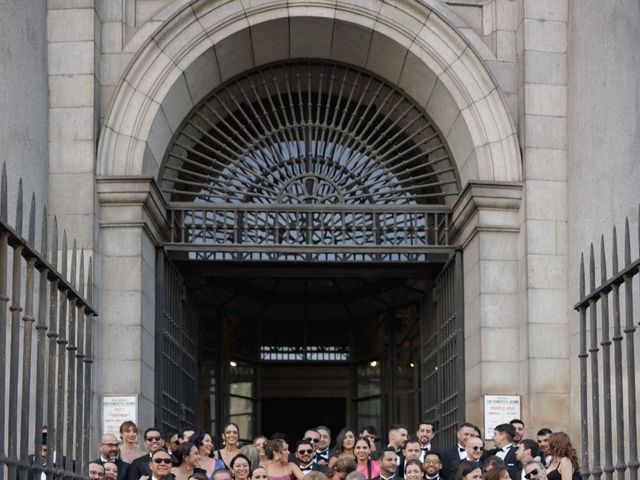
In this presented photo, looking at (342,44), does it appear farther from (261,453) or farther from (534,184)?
(261,453)

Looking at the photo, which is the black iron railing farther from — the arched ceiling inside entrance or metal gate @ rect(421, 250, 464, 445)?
the arched ceiling inside entrance

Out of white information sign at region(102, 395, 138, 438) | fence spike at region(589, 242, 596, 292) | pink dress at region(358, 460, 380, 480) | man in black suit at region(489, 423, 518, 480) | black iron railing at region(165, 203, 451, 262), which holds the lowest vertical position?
pink dress at region(358, 460, 380, 480)

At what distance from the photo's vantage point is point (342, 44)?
57.3ft

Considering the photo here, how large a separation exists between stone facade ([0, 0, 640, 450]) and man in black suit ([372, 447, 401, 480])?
12.9 ft

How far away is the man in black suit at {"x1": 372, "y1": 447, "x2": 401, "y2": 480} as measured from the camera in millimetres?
12039

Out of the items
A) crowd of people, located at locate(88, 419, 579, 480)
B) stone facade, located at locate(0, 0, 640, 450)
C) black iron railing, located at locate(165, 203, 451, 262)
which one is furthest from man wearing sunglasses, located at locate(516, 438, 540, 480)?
black iron railing, located at locate(165, 203, 451, 262)

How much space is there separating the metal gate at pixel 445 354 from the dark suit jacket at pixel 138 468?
5.14 metres

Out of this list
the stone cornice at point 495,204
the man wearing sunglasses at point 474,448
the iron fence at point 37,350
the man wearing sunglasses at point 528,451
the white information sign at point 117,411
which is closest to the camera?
the iron fence at point 37,350

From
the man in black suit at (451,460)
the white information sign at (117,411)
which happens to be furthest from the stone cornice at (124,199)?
the man in black suit at (451,460)

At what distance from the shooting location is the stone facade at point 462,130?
1570 cm

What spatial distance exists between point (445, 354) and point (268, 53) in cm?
438

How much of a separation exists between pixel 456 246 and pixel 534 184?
134cm

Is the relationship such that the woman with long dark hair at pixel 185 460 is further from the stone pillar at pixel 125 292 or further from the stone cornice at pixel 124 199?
the stone cornice at pixel 124 199

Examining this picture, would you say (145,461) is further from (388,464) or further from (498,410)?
(498,410)
